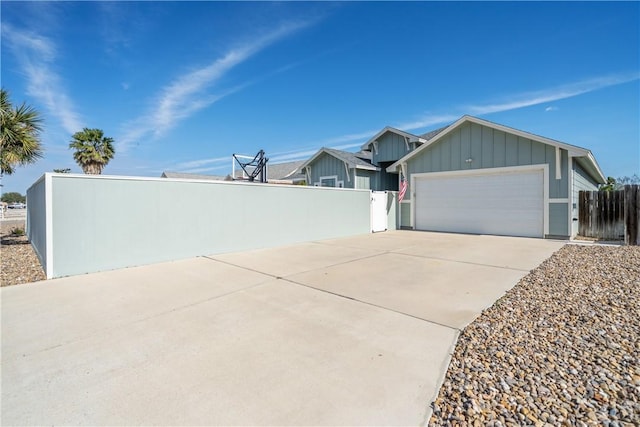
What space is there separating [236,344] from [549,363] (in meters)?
2.72

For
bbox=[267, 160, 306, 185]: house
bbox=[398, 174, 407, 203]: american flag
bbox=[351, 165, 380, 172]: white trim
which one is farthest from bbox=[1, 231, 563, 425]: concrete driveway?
bbox=[267, 160, 306, 185]: house

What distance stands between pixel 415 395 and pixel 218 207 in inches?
273

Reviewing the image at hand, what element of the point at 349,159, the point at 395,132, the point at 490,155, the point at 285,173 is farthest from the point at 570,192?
the point at 285,173

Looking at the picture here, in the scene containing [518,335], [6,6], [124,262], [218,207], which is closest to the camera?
[518,335]

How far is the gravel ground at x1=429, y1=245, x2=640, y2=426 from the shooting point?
72.8 inches

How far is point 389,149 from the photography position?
53.7ft

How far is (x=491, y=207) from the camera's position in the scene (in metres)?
11.4

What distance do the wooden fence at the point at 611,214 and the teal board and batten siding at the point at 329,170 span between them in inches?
369

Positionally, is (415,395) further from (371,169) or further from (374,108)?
(374,108)

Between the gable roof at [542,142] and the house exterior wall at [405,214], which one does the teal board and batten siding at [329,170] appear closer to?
the house exterior wall at [405,214]

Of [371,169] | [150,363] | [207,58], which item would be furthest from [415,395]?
[371,169]

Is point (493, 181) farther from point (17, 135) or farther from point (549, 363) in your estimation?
point (17, 135)

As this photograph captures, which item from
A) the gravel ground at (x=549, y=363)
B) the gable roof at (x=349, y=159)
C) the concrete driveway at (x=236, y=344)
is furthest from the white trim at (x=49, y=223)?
the gable roof at (x=349, y=159)

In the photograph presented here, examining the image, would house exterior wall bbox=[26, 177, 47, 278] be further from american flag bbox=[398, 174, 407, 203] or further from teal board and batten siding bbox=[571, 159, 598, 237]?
teal board and batten siding bbox=[571, 159, 598, 237]
